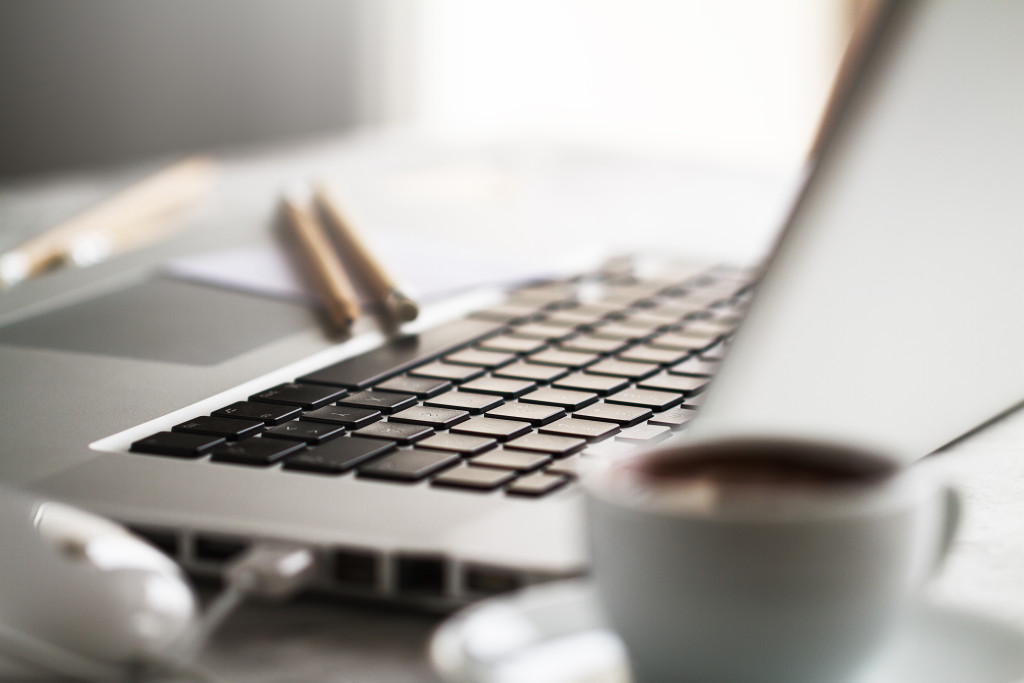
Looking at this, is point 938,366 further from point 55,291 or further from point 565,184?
point 565,184

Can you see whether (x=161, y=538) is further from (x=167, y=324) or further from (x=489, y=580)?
(x=167, y=324)

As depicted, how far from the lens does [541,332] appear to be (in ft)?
1.88

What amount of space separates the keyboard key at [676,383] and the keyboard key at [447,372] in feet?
0.24

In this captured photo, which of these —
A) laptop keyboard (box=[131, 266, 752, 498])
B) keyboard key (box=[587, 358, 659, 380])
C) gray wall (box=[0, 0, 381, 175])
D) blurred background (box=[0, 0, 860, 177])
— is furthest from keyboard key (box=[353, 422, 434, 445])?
blurred background (box=[0, 0, 860, 177])

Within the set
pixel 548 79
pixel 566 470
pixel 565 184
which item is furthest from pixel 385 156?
pixel 548 79

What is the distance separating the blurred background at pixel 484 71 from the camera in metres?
2.31

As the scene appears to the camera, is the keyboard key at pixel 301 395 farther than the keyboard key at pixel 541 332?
No

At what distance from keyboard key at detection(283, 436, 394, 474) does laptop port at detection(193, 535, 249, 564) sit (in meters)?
0.05

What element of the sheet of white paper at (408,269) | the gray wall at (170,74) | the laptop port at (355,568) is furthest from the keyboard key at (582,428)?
the gray wall at (170,74)

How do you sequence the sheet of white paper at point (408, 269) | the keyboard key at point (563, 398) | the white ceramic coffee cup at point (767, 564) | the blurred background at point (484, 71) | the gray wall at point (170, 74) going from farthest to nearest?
1. the blurred background at point (484, 71)
2. the gray wall at point (170, 74)
3. the sheet of white paper at point (408, 269)
4. the keyboard key at point (563, 398)
5. the white ceramic coffee cup at point (767, 564)

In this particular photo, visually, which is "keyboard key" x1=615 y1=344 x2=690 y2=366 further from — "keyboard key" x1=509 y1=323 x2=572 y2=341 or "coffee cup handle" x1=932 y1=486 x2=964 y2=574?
"coffee cup handle" x1=932 y1=486 x2=964 y2=574

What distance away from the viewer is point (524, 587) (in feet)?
1.04

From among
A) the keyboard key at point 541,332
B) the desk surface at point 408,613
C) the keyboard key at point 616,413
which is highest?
the keyboard key at point 616,413

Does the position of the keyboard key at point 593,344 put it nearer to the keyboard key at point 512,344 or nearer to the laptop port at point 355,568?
the keyboard key at point 512,344
